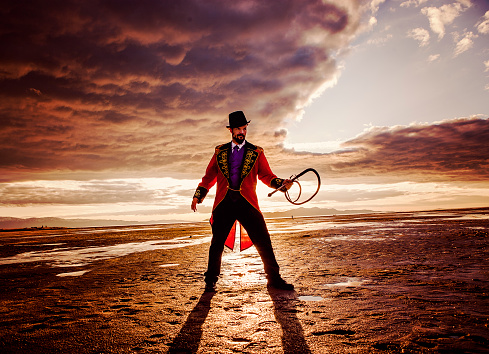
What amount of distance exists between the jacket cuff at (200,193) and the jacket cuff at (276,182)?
1.12 m

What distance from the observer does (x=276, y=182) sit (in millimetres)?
4316

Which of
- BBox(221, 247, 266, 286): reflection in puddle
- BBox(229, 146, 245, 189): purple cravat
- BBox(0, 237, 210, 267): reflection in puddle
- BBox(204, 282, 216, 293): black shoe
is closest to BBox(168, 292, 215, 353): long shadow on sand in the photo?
BBox(204, 282, 216, 293): black shoe

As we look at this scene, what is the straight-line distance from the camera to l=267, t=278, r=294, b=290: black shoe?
3691 mm

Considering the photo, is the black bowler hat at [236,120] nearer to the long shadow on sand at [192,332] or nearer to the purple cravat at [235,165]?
the purple cravat at [235,165]

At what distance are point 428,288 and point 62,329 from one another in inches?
160

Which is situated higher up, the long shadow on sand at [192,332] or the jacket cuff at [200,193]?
the jacket cuff at [200,193]

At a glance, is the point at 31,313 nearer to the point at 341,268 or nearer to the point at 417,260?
the point at 341,268

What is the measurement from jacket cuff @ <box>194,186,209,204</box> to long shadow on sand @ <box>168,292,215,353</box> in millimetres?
1762

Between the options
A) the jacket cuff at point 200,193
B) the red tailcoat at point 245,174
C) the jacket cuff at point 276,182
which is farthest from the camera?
the jacket cuff at point 200,193

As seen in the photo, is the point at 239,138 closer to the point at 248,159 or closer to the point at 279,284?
the point at 248,159

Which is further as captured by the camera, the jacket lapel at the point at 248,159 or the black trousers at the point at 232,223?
the jacket lapel at the point at 248,159

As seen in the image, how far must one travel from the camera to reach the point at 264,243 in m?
4.02

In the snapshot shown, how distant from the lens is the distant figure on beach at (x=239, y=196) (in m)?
4.01

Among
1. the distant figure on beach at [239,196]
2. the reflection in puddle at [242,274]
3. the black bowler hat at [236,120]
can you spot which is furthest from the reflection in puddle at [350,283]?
the black bowler hat at [236,120]
